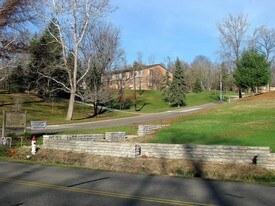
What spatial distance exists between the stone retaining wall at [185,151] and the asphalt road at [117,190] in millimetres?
4140

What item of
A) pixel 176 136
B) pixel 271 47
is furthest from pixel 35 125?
pixel 271 47

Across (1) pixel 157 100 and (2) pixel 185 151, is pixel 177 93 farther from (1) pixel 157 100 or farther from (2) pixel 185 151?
(2) pixel 185 151

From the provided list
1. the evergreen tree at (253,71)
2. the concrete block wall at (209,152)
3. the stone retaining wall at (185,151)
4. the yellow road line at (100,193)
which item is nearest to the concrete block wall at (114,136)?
the stone retaining wall at (185,151)

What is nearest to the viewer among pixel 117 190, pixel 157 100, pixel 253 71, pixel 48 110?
pixel 117 190

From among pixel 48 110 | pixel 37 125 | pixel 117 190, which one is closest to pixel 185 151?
pixel 117 190

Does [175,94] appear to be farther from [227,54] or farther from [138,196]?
[138,196]

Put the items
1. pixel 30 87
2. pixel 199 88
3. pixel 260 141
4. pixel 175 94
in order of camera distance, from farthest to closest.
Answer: pixel 199 88 → pixel 175 94 → pixel 30 87 → pixel 260 141

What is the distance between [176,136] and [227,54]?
49313 mm

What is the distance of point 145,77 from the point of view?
378ft

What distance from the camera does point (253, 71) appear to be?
45156 millimetres

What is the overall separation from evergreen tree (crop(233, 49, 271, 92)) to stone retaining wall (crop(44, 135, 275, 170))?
112ft

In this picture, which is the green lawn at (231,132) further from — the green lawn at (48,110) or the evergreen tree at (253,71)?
the green lawn at (48,110)

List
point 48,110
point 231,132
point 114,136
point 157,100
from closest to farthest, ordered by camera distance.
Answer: point 231,132 → point 114,136 → point 48,110 → point 157,100

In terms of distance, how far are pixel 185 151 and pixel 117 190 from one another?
670 centimetres
